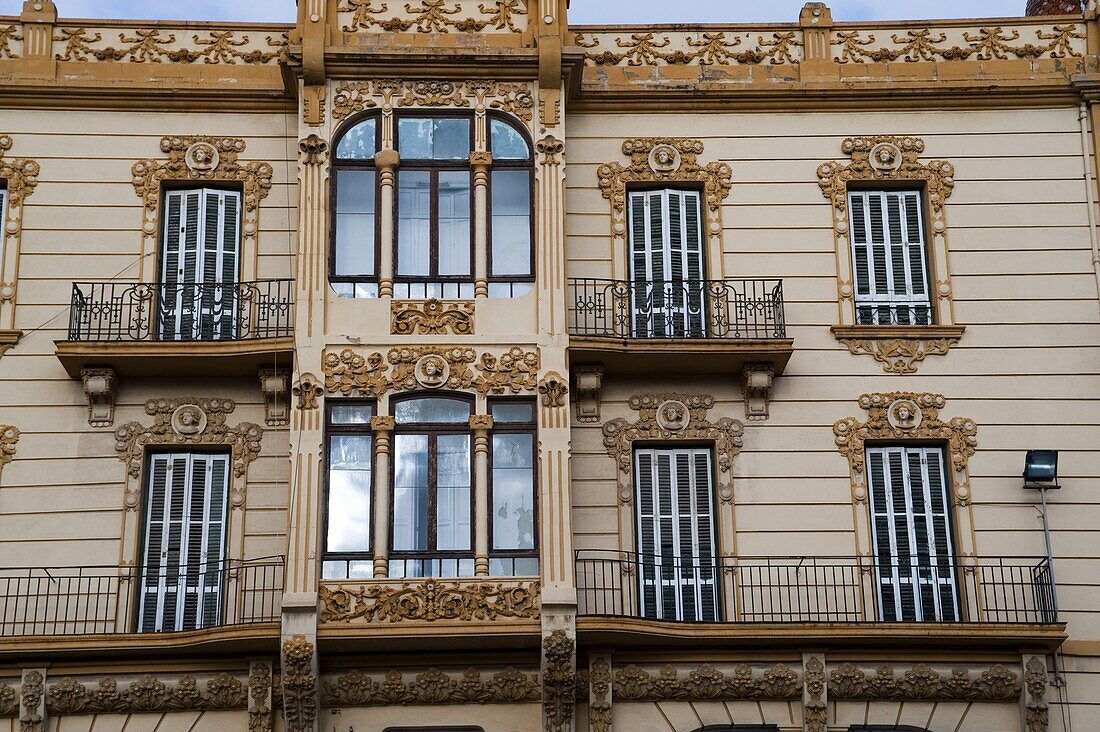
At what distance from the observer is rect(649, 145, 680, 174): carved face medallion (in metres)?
26.0

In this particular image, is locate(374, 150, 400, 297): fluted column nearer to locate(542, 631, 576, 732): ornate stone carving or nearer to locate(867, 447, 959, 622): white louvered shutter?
locate(542, 631, 576, 732): ornate stone carving

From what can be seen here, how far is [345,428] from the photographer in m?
23.8

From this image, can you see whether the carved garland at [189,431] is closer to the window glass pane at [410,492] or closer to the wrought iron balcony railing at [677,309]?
the window glass pane at [410,492]

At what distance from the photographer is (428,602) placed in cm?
2272

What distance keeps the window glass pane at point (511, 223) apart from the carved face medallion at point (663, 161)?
2.06m

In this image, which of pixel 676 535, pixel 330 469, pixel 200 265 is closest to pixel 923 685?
pixel 676 535

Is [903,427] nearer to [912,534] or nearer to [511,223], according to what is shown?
[912,534]

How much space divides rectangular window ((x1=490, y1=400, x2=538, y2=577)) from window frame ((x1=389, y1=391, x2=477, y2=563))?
24 centimetres

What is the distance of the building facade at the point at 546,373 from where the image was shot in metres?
23.0

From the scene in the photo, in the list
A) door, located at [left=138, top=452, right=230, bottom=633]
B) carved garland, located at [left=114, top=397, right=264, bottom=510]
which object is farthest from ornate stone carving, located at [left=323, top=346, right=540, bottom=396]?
door, located at [left=138, top=452, right=230, bottom=633]

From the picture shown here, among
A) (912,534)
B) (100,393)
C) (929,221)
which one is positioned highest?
(929,221)

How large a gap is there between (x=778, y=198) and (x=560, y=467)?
550 cm

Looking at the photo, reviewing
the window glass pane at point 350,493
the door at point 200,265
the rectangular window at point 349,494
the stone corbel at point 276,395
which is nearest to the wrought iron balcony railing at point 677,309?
the rectangular window at point 349,494

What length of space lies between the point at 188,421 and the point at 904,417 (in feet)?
32.5
